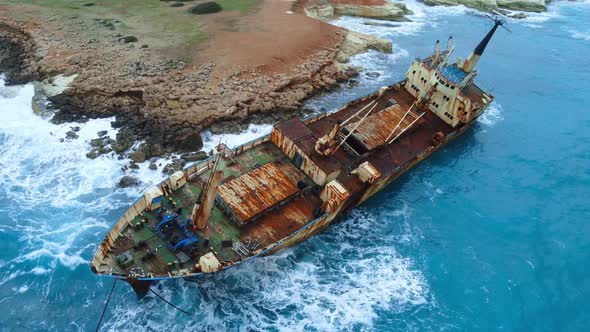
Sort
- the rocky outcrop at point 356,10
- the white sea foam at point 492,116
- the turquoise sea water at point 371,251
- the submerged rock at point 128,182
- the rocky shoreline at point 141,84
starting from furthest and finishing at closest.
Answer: the rocky outcrop at point 356,10
the white sea foam at point 492,116
the rocky shoreline at point 141,84
the submerged rock at point 128,182
the turquoise sea water at point 371,251

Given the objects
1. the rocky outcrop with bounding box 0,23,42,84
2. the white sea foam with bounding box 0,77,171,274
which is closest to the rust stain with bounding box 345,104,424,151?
the white sea foam with bounding box 0,77,171,274

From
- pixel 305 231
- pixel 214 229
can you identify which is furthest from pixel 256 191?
pixel 305 231

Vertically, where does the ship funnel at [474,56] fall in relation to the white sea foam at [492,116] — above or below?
above

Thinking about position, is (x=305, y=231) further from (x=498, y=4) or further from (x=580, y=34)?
(x=498, y=4)

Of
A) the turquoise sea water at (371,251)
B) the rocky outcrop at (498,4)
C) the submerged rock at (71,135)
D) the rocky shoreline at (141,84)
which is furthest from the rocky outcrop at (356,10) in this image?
the submerged rock at (71,135)

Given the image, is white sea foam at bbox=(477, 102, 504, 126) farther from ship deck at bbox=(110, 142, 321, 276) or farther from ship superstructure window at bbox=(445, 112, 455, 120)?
ship deck at bbox=(110, 142, 321, 276)

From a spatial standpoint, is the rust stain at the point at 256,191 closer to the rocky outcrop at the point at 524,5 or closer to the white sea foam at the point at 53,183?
the white sea foam at the point at 53,183

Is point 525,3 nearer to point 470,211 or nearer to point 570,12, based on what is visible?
point 570,12
